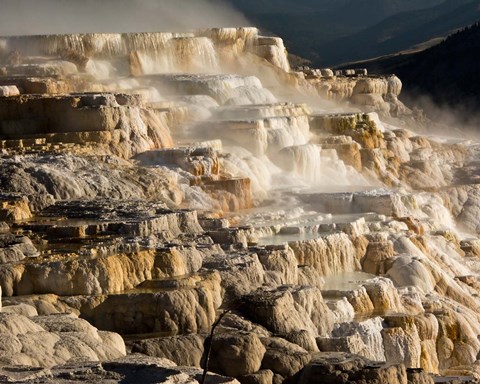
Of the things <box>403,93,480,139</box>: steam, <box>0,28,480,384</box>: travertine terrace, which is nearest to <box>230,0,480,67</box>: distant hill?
<box>403,93,480,139</box>: steam

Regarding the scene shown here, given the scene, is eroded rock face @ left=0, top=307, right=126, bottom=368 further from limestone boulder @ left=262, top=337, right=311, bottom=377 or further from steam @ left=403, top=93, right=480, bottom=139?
steam @ left=403, top=93, right=480, bottom=139

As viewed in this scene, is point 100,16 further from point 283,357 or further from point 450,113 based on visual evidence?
point 283,357

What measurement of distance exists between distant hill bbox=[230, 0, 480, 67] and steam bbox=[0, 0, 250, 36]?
22408 millimetres

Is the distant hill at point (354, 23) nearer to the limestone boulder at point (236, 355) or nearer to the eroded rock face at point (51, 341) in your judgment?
the limestone boulder at point (236, 355)

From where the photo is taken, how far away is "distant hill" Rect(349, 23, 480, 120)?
61219 mm

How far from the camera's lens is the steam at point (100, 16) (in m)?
50.7

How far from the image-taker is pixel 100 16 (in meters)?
59.6

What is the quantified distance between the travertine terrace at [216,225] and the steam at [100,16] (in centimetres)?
1264

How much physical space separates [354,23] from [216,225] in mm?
108380

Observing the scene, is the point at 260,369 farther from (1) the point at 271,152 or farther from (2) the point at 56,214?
(1) the point at 271,152

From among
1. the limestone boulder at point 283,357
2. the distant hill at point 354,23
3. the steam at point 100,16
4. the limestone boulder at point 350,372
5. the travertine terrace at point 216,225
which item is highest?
the distant hill at point 354,23

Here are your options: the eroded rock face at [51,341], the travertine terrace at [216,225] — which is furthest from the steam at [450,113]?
the eroded rock face at [51,341]

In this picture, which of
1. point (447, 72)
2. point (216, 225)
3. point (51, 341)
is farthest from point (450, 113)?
point (51, 341)

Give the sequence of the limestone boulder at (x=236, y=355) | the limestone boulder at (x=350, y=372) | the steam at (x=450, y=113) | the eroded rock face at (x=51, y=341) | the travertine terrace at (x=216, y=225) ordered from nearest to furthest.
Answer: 1. the eroded rock face at (x=51, y=341)
2. the limestone boulder at (x=350, y=372)
3. the limestone boulder at (x=236, y=355)
4. the travertine terrace at (x=216, y=225)
5. the steam at (x=450, y=113)
